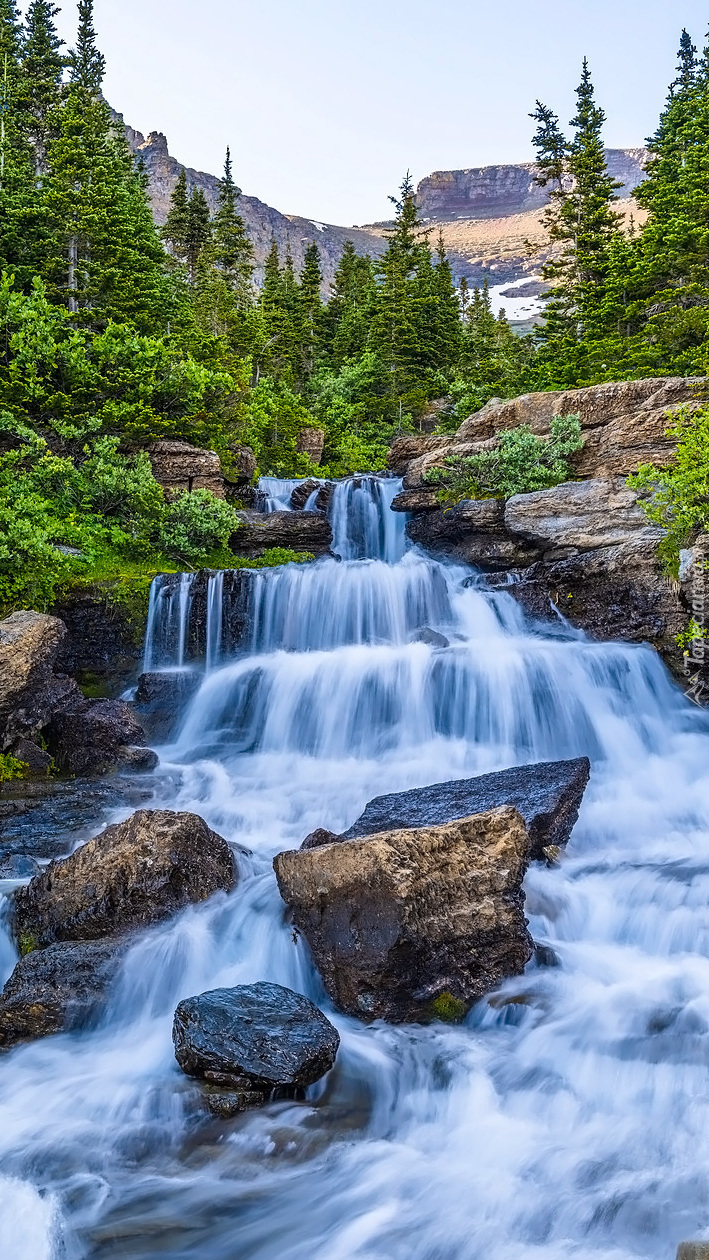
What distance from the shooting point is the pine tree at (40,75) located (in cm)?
3472

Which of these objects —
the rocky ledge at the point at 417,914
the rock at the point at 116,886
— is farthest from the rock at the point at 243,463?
the rocky ledge at the point at 417,914

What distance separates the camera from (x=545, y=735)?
41.9ft

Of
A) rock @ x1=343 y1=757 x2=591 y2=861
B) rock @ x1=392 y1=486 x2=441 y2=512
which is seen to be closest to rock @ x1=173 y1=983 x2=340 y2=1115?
rock @ x1=343 y1=757 x2=591 y2=861

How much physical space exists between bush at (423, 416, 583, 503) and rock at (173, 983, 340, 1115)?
14.6m

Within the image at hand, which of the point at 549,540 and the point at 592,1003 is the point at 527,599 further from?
the point at 592,1003

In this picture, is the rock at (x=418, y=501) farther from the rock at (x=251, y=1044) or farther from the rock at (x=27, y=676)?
the rock at (x=251, y=1044)

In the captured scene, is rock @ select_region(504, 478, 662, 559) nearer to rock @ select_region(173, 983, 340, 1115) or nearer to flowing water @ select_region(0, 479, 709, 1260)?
flowing water @ select_region(0, 479, 709, 1260)

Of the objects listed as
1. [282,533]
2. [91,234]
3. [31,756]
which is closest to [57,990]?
[31,756]

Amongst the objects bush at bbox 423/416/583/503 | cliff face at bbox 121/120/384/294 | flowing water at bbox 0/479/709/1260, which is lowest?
flowing water at bbox 0/479/709/1260

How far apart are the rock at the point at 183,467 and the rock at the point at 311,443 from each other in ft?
37.1

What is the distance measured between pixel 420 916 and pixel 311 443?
27.1 m

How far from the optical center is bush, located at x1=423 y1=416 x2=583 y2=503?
1866cm

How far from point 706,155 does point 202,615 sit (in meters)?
20.6

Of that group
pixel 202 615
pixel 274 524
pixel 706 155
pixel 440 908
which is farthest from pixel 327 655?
pixel 706 155
